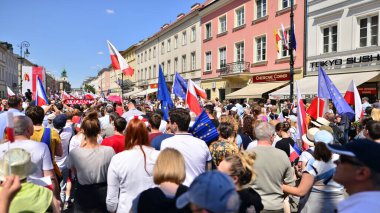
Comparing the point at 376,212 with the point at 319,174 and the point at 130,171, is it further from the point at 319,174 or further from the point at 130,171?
the point at 130,171

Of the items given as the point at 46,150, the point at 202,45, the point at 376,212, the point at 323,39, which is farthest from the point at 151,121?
the point at 202,45

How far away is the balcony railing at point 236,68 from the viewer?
25.3 m

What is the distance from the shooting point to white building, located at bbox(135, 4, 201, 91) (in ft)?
113

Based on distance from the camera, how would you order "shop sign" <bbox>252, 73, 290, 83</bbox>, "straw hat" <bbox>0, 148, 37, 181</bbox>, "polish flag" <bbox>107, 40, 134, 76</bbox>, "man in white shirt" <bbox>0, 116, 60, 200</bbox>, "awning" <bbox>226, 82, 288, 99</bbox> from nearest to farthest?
"straw hat" <bbox>0, 148, 37, 181</bbox> < "man in white shirt" <bbox>0, 116, 60, 200</bbox> < "polish flag" <bbox>107, 40, 134, 76</bbox> < "shop sign" <bbox>252, 73, 290, 83</bbox> < "awning" <bbox>226, 82, 288, 99</bbox>

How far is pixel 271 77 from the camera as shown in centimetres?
2277

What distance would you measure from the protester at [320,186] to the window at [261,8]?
21.8 m

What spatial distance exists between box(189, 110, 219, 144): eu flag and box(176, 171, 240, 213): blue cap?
324cm

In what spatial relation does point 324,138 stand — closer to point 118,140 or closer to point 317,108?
point 118,140

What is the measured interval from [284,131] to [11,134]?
180 inches

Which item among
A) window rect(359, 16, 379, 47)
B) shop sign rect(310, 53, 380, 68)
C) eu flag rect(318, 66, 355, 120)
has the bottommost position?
eu flag rect(318, 66, 355, 120)

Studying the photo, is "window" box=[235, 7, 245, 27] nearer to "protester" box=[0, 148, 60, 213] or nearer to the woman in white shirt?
the woman in white shirt

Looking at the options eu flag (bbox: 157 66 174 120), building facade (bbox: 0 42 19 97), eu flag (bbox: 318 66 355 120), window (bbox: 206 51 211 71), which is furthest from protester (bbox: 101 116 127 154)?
building facade (bbox: 0 42 19 97)

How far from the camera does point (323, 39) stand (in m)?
18.9

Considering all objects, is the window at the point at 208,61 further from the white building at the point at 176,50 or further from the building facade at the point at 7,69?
the building facade at the point at 7,69
